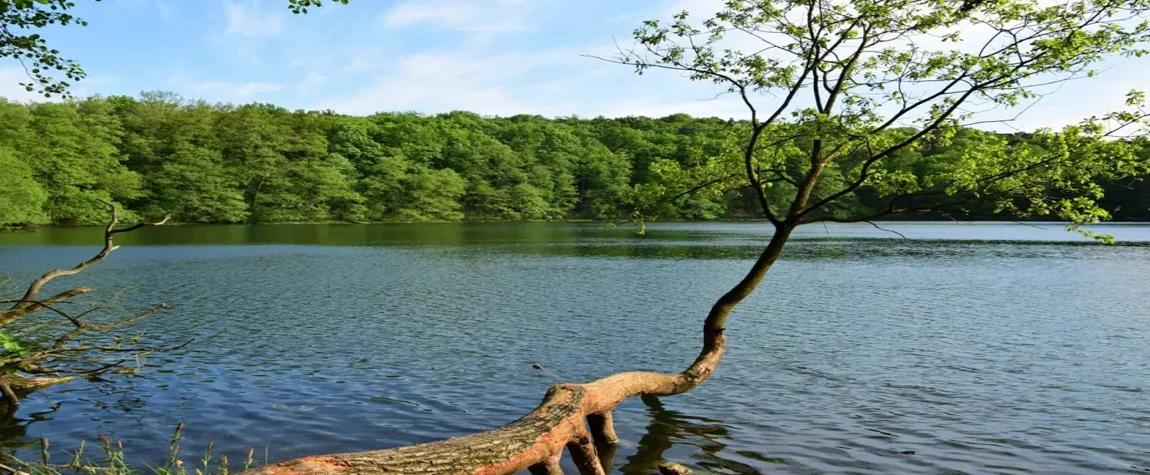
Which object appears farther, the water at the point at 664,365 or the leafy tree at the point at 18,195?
the leafy tree at the point at 18,195

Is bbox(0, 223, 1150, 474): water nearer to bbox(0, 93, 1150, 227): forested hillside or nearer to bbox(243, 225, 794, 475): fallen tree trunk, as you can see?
Answer: bbox(243, 225, 794, 475): fallen tree trunk

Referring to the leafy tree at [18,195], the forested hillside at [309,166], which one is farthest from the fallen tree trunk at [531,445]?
the leafy tree at [18,195]

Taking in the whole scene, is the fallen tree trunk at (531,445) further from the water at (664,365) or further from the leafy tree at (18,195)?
the leafy tree at (18,195)

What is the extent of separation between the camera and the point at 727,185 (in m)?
13.0

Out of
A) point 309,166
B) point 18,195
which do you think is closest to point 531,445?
point 18,195

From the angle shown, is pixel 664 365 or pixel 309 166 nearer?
pixel 664 365

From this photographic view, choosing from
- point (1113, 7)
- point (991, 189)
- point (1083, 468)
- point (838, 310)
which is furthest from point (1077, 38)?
point (838, 310)

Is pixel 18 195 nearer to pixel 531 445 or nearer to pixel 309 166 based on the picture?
pixel 309 166

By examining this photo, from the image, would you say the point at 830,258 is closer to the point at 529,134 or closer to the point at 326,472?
the point at 326,472

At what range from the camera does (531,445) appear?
710cm

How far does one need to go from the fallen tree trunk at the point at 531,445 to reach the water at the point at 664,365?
94 centimetres

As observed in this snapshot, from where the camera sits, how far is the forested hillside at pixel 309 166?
2950 inches

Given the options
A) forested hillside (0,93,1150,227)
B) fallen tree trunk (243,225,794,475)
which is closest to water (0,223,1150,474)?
fallen tree trunk (243,225,794,475)

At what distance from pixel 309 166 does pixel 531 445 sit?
102 m
